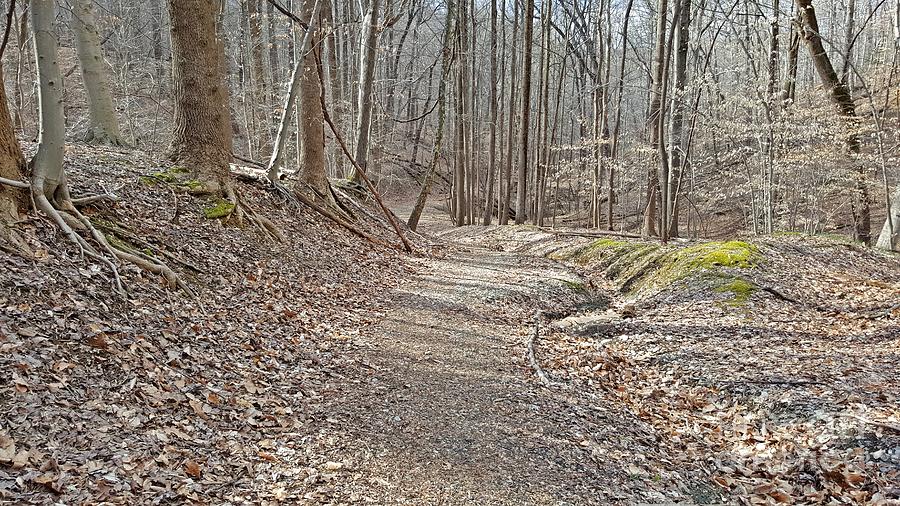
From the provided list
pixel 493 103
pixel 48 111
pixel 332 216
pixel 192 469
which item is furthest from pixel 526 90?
pixel 192 469

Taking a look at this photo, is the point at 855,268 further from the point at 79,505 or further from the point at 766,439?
the point at 79,505

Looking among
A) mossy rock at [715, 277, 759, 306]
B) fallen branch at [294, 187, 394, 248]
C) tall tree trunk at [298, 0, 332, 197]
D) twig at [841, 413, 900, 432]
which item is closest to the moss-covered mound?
mossy rock at [715, 277, 759, 306]

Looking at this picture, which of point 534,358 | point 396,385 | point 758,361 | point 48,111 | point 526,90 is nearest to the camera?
point 48,111

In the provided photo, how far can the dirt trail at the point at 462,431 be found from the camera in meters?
Result: 3.75

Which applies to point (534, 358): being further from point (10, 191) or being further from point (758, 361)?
point (10, 191)

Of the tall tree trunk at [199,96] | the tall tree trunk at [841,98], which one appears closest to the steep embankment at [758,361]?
the tall tree trunk at [841,98]

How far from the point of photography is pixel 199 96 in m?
8.12

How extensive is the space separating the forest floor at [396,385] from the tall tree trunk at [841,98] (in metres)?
6.11

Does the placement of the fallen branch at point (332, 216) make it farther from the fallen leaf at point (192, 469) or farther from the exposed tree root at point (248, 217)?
the fallen leaf at point (192, 469)

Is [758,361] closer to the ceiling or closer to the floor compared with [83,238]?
closer to the floor

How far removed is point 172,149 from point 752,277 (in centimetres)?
968

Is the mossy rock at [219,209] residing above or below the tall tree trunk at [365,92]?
below

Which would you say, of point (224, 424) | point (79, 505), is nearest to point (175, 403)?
point (224, 424)

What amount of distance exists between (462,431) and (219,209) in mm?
5358
